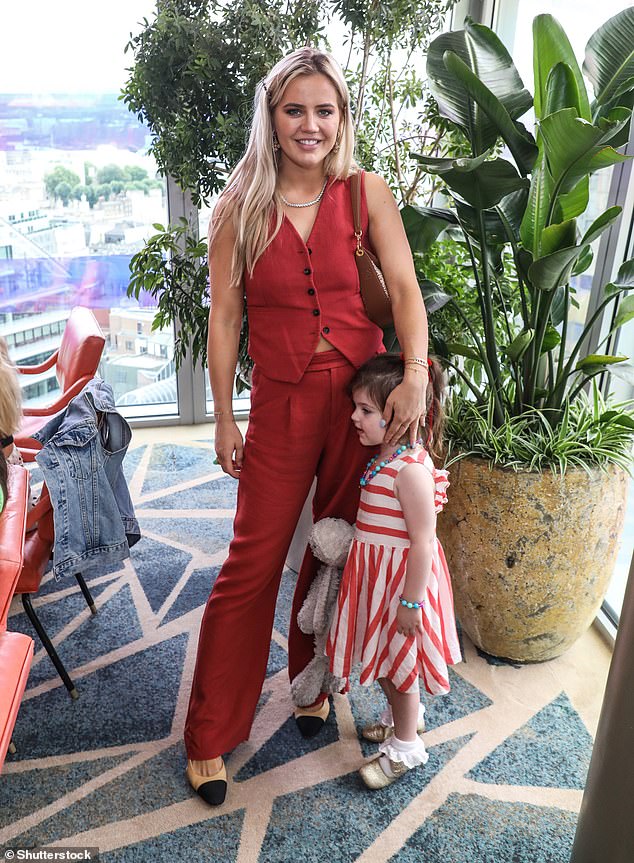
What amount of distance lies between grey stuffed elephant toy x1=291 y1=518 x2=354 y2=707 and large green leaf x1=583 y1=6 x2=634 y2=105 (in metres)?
1.33

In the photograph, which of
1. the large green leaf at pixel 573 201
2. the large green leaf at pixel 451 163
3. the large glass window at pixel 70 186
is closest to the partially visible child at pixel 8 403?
the large green leaf at pixel 451 163

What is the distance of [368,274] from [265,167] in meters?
0.33

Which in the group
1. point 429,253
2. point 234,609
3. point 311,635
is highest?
point 429,253

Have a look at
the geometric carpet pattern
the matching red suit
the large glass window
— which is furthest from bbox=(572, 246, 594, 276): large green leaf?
the large glass window

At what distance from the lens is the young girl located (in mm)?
1640

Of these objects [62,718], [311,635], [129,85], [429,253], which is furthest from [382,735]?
[129,85]

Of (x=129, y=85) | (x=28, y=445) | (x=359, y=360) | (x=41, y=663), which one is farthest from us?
(x=28, y=445)

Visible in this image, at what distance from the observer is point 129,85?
244 centimetres

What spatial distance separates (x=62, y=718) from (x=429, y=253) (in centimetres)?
183

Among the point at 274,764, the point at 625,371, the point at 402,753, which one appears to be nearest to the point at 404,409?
the point at 625,371

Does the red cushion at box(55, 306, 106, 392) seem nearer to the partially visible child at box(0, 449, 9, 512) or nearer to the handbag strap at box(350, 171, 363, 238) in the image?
the partially visible child at box(0, 449, 9, 512)

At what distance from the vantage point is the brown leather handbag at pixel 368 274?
1658mm

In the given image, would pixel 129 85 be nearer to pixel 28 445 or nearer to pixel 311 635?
pixel 28 445

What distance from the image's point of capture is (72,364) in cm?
258
